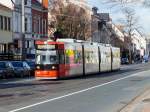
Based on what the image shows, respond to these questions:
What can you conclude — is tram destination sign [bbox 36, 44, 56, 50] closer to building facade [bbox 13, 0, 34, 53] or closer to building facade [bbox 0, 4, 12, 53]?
building facade [bbox 0, 4, 12, 53]

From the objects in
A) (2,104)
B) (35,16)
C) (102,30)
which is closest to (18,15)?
(35,16)

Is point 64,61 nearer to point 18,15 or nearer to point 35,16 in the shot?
point 18,15

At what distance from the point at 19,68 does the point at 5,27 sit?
17745 mm

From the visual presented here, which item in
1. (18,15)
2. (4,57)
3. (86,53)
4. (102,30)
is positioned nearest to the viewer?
(86,53)

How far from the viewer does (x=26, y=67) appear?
5466cm

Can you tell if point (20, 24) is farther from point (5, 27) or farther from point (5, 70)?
point (5, 70)

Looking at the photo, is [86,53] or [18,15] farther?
[18,15]

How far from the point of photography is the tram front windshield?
44781 millimetres

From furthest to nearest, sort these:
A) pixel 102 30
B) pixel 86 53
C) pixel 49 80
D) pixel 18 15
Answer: pixel 102 30, pixel 18 15, pixel 86 53, pixel 49 80

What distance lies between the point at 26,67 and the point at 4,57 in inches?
424

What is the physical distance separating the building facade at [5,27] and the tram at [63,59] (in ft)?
55.8

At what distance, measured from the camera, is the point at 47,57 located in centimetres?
4497

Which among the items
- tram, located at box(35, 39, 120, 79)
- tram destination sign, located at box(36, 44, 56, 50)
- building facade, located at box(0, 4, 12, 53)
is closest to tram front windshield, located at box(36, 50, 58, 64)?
tram, located at box(35, 39, 120, 79)

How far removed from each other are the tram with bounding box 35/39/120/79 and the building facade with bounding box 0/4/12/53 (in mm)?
17019
